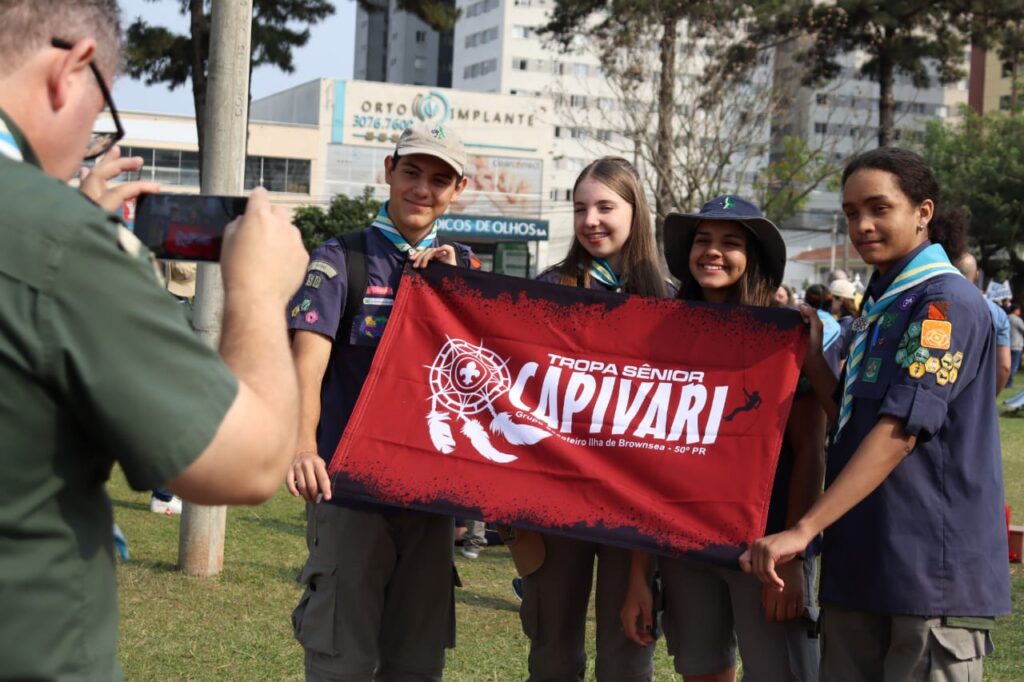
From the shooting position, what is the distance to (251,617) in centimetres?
593

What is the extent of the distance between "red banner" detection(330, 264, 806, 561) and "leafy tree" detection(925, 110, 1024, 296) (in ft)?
117

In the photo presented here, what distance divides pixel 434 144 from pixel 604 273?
2.54 feet

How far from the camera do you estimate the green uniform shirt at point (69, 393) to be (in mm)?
1471

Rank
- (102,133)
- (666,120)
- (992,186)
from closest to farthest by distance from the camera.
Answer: (102,133) < (666,120) < (992,186)

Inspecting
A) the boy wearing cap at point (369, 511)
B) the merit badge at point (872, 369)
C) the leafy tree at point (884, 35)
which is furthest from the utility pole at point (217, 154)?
the leafy tree at point (884, 35)

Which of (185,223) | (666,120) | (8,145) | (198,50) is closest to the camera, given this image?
(8,145)

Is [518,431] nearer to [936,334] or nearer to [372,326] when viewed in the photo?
[372,326]

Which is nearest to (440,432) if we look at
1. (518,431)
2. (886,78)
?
(518,431)

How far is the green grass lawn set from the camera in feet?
17.1

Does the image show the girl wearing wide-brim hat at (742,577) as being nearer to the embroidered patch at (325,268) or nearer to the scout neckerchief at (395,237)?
the scout neckerchief at (395,237)

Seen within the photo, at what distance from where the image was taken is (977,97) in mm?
82812

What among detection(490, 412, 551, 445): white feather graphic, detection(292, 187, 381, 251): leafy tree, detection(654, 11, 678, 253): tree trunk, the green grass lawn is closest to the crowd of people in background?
detection(490, 412, 551, 445): white feather graphic

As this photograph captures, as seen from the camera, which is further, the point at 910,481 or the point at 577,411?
the point at 577,411

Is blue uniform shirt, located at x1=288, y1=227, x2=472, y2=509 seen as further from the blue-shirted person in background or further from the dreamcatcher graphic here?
the blue-shirted person in background
